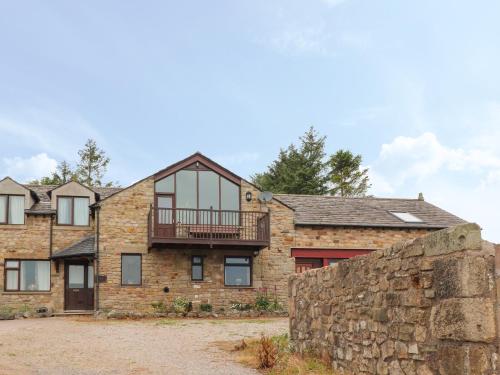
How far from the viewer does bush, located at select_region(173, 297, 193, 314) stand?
23969 millimetres

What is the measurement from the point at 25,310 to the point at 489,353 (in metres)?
22.7

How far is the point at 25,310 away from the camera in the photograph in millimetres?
25109

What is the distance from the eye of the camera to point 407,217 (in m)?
28.6

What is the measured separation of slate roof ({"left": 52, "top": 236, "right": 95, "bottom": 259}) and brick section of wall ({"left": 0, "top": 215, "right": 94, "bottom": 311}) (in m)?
0.47

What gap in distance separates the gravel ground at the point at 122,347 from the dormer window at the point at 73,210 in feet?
21.4

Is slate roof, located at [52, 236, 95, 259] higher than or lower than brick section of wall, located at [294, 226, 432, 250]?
lower

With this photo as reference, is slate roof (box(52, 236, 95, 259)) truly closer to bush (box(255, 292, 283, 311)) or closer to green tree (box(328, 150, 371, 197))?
bush (box(255, 292, 283, 311))

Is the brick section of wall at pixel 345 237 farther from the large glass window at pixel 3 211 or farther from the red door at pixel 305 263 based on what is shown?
the large glass window at pixel 3 211

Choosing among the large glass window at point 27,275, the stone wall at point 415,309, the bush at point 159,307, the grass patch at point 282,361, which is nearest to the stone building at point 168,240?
the large glass window at point 27,275

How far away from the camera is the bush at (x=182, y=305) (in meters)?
24.0

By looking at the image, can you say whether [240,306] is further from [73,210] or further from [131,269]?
[73,210]

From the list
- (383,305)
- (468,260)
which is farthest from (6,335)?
(468,260)

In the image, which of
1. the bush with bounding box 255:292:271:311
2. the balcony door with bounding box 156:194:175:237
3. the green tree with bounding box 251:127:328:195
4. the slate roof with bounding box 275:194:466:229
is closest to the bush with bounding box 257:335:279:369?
the balcony door with bounding box 156:194:175:237

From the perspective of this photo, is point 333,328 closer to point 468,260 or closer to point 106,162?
point 468,260
